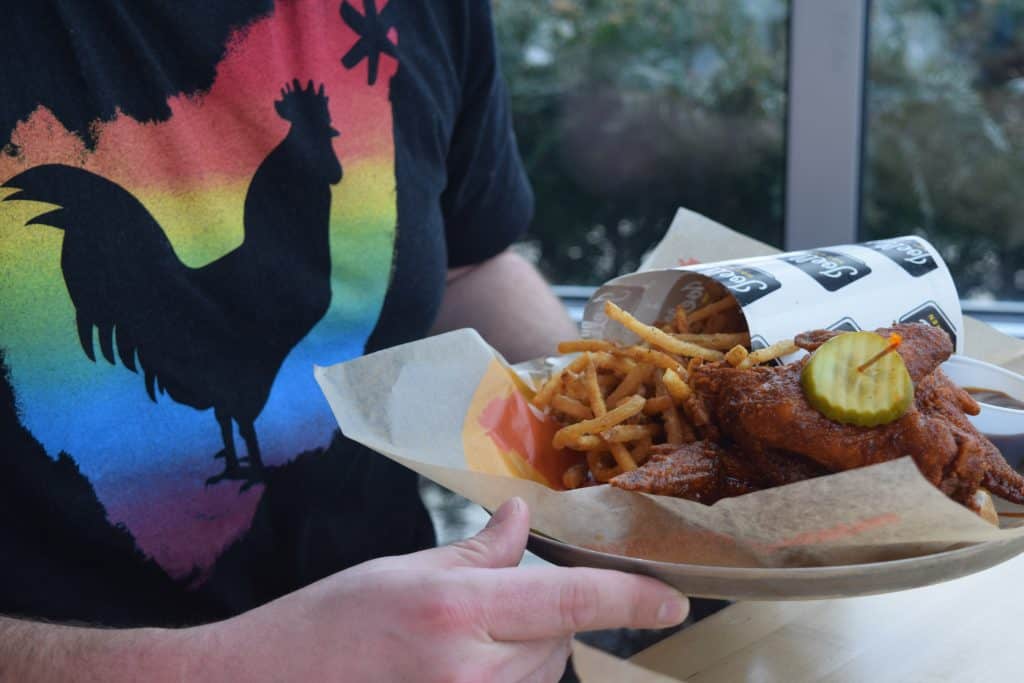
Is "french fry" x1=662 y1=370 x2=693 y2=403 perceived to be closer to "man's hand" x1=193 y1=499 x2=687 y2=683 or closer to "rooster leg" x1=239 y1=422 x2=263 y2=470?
"man's hand" x1=193 y1=499 x2=687 y2=683

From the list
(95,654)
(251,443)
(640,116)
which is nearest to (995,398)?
(251,443)

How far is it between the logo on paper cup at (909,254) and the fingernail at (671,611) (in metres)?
0.63

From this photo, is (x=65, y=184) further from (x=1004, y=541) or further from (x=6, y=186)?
(x=1004, y=541)

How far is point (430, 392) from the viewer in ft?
3.45

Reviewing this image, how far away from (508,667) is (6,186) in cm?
69

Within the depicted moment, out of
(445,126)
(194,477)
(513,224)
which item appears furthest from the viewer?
(513,224)

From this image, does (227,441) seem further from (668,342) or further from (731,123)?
(731,123)

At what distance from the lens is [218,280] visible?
120cm

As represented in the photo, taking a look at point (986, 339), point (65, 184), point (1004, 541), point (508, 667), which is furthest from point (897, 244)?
point (65, 184)

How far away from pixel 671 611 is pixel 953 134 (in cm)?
172

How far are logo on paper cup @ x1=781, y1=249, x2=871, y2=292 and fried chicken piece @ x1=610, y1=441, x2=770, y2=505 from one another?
11.8 inches

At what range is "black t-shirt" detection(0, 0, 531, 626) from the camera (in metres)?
1.07

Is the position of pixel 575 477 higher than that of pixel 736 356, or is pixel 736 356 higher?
pixel 736 356

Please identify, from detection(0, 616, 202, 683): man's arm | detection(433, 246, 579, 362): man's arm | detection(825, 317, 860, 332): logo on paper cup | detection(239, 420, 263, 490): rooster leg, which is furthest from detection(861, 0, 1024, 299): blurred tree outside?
detection(0, 616, 202, 683): man's arm
